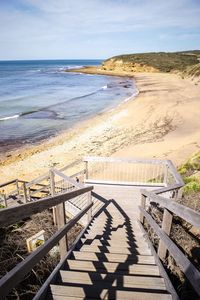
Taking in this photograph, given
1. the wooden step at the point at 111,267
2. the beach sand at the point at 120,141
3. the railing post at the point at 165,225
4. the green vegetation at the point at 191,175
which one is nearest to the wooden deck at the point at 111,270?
the wooden step at the point at 111,267

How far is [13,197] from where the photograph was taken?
9.74m

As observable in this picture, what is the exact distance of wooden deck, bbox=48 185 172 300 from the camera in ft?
8.61

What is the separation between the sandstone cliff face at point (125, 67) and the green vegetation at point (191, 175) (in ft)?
257

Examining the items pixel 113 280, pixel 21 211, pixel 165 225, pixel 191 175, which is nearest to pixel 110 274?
pixel 113 280

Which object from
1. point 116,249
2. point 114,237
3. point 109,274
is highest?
A: point 109,274

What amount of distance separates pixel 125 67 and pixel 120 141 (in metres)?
81.7

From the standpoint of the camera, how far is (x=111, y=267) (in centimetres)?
333

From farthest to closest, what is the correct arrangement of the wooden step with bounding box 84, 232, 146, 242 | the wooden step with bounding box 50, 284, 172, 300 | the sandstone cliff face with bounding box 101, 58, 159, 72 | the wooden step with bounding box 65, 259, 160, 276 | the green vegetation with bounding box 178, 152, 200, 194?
the sandstone cliff face with bounding box 101, 58, 159, 72, the green vegetation with bounding box 178, 152, 200, 194, the wooden step with bounding box 84, 232, 146, 242, the wooden step with bounding box 65, 259, 160, 276, the wooden step with bounding box 50, 284, 172, 300

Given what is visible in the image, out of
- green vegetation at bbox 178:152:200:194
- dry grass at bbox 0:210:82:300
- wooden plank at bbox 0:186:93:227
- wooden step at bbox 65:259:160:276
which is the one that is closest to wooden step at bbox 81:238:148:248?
dry grass at bbox 0:210:82:300

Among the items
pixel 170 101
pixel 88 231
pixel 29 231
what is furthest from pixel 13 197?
pixel 170 101

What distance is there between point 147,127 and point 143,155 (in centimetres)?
741

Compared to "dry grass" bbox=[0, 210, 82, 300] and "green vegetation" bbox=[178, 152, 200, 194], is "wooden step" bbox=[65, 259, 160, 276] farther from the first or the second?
"green vegetation" bbox=[178, 152, 200, 194]

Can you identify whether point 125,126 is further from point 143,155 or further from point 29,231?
point 29,231

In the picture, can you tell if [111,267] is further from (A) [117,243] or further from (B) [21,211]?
(B) [21,211]
